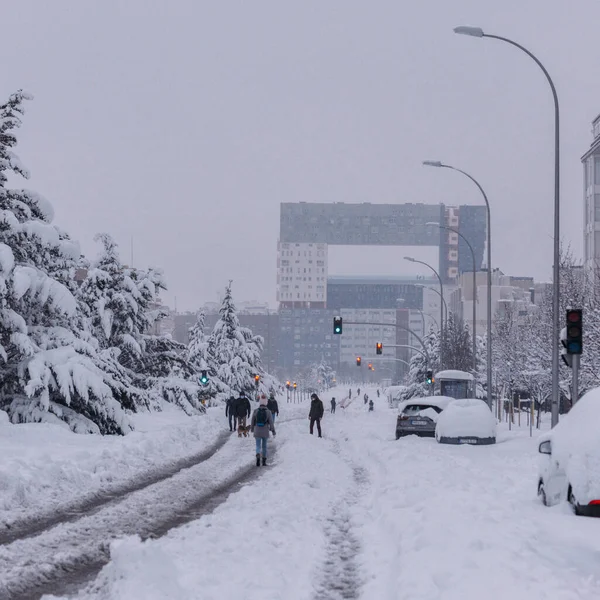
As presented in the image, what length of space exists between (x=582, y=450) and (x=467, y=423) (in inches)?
723

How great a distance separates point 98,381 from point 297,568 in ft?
54.0

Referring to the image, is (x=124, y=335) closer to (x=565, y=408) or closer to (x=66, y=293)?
(x=66, y=293)

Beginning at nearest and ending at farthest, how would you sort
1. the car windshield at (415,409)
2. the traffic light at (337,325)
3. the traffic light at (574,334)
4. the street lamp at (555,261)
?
the traffic light at (574,334)
the street lamp at (555,261)
the car windshield at (415,409)
the traffic light at (337,325)

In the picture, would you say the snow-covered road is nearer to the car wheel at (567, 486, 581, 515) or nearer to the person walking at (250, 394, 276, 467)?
the car wheel at (567, 486, 581, 515)

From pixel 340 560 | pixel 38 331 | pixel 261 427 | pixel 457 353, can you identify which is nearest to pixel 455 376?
pixel 457 353

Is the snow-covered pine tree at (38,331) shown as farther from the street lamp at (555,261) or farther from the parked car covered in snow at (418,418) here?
the street lamp at (555,261)

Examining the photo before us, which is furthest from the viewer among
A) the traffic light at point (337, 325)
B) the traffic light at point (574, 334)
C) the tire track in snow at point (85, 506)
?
the traffic light at point (337, 325)

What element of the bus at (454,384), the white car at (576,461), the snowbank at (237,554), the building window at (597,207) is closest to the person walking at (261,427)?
the snowbank at (237,554)

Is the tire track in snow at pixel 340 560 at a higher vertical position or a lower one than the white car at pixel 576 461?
lower

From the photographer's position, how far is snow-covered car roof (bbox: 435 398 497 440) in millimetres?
29297

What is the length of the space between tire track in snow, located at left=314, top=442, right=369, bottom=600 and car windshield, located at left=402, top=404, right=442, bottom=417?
19172 mm

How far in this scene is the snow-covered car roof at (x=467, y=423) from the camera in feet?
96.1

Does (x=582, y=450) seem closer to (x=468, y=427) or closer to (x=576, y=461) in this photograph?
(x=576, y=461)

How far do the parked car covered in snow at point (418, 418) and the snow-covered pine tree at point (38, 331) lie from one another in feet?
35.4
